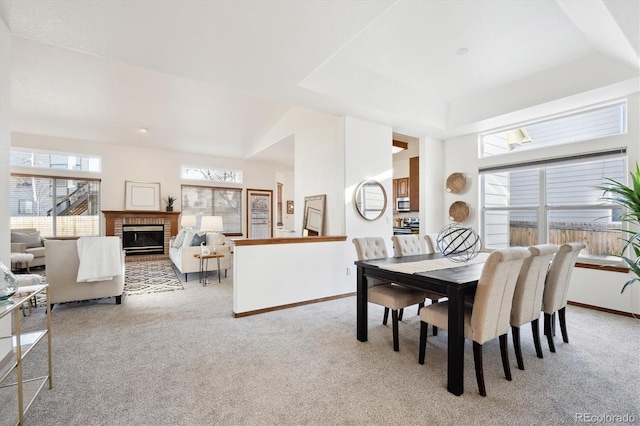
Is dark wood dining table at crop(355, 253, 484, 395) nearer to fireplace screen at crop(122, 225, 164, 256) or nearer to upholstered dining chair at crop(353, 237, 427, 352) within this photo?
upholstered dining chair at crop(353, 237, 427, 352)

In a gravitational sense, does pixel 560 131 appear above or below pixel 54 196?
above

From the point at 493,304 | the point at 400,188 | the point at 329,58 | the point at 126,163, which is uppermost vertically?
the point at 329,58

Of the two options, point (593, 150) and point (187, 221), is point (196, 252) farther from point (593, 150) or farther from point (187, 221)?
point (593, 150)

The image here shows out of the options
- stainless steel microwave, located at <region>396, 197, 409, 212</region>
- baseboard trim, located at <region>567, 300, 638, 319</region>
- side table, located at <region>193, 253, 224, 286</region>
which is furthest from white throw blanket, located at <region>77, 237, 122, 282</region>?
baseboard trim, located at <region>567, 300, 638, 319</region>

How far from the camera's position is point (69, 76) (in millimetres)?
4652

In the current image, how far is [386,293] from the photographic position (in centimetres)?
273

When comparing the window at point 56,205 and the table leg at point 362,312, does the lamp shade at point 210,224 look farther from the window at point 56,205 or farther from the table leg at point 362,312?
the table leg at point 362,312

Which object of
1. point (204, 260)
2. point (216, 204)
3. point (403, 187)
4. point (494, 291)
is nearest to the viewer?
point (494, 291)

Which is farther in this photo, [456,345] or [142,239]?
[142,239]

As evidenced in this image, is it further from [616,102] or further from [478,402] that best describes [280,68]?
[616,102]

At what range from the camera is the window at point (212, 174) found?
319 inches

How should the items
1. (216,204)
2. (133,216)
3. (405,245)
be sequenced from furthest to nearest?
(216,204) → (133,216) → (405,245)

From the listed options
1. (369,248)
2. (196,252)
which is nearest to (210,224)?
(196,252)

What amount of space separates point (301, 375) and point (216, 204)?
7.07 meters
